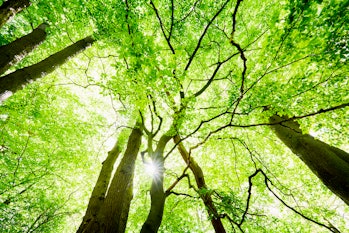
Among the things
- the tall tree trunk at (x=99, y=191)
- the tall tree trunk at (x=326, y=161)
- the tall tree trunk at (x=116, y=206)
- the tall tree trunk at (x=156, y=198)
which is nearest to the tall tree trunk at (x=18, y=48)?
the tall tree trunk at (x=99, y=191)

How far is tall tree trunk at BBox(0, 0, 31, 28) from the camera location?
4438 millimetres

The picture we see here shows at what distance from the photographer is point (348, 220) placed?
8.34m

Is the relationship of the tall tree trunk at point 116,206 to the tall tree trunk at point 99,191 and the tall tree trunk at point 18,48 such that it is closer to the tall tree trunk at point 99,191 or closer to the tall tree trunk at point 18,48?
the tall tree trunk at point 99,191

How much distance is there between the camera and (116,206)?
3.73m

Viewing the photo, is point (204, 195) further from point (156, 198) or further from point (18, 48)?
point (18, 48)

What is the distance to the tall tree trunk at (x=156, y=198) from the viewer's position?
343cm

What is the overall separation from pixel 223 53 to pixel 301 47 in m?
3.97

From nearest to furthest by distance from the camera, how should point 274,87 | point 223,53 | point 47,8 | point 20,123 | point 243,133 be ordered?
point 274,87 → point 47,8 → point 223,53 → point 20,123 → point 243,133

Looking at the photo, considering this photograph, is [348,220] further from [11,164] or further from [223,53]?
[11,164]

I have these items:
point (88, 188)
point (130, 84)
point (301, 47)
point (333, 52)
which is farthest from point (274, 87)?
point (88, 188)

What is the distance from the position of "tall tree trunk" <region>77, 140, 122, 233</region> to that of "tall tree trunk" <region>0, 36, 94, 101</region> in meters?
2.88

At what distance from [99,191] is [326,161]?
5609 mm

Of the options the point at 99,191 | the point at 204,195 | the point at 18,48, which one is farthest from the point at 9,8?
the point at 204,195

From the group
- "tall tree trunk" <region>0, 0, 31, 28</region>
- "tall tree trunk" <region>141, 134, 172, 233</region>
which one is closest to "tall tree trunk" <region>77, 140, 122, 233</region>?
"tall tree trunk" <region>141, 134, 172, 233</region>
